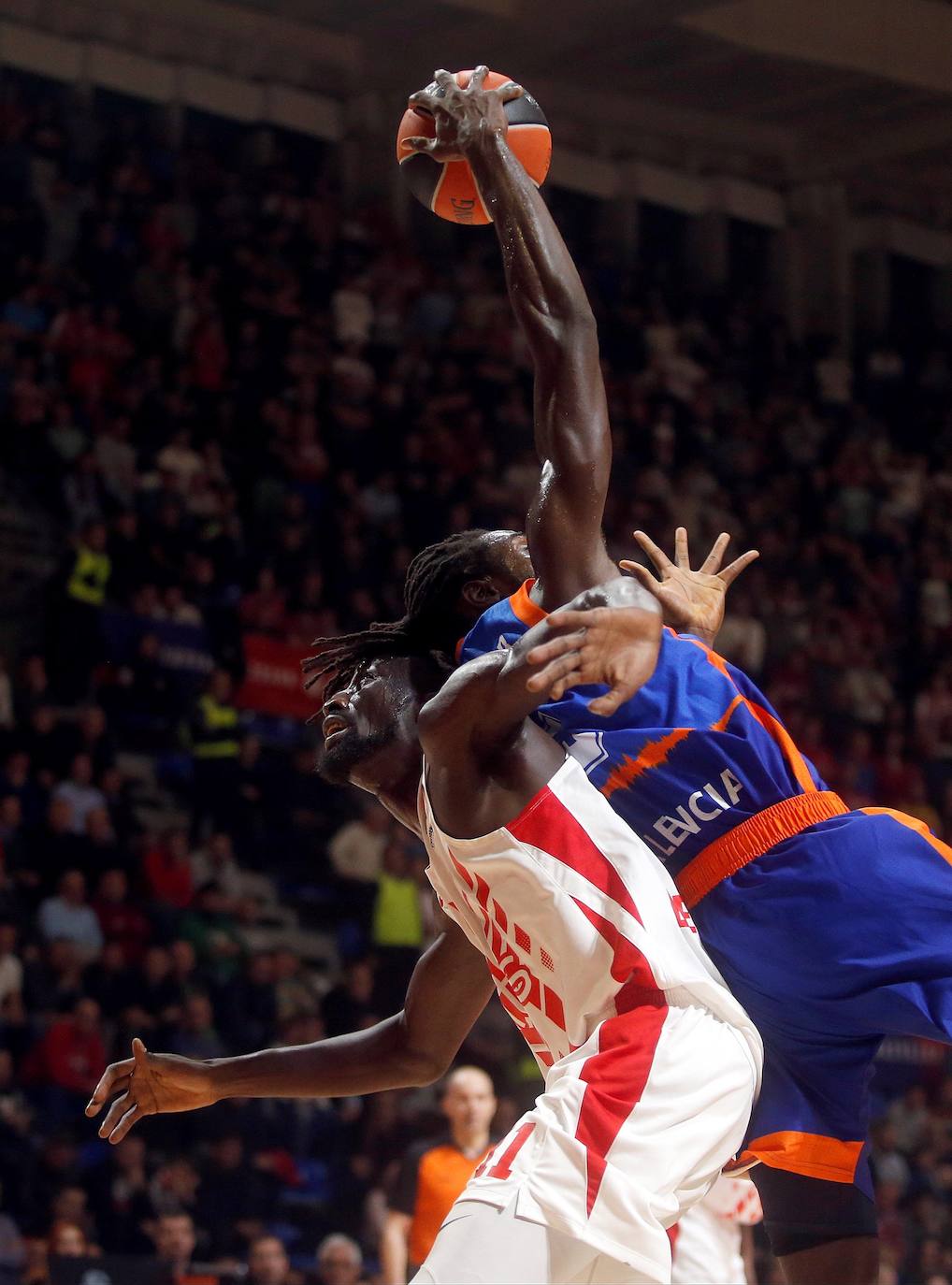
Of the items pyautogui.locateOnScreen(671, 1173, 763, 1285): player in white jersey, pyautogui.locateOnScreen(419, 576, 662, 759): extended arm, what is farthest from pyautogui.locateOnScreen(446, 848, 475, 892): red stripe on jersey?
pyautogui.locateOnScreen(671, 1173, 763, 1285): player in white jersey

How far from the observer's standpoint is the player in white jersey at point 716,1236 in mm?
5488

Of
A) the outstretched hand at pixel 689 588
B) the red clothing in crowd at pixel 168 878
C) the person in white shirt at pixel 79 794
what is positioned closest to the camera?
the outstretched hand at pixel 689 588

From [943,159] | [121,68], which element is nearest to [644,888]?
[121,68]

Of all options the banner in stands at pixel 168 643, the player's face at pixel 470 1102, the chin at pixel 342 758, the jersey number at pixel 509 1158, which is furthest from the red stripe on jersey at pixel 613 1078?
the banner in stands at pixel 168 643

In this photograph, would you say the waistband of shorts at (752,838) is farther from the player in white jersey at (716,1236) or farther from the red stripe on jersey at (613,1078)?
the player in white jersey at (716,1236)

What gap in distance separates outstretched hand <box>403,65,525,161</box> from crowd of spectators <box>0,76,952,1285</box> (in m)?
A: 5.11

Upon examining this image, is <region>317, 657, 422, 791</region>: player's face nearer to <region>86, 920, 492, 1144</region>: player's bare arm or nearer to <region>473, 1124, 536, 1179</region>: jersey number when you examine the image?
<region>86, 920, 492, 1144</region>: player's bare arm

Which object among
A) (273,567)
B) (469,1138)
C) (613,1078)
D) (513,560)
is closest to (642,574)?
(513,560)

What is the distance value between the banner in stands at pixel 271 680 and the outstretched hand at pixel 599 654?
831 centimetres

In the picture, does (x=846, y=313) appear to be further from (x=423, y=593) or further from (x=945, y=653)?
(x=423, y=593)

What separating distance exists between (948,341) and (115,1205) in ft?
47.5

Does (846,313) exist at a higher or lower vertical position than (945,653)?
higher

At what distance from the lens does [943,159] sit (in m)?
18.5

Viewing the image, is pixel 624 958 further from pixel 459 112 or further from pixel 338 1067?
pixel 459 112
